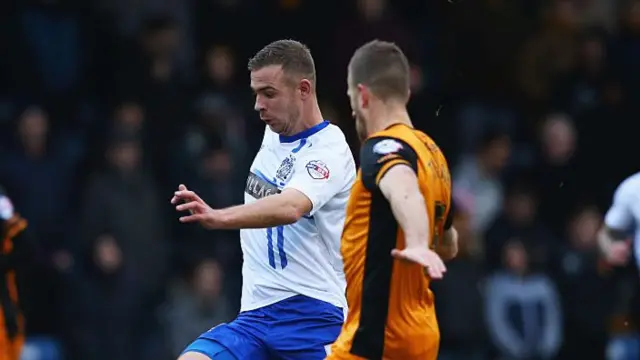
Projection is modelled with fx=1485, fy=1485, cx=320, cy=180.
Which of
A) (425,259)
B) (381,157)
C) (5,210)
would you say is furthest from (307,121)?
(5,210)

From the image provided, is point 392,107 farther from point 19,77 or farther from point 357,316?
point 19,77

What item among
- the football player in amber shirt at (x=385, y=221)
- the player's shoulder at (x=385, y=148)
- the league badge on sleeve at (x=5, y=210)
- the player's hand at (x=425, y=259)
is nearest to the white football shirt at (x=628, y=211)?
the football player in amber shirt at (x=385, y=221)

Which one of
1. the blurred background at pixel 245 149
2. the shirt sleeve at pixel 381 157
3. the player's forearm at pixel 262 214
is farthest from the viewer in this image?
the blurred background at pixel 245 149

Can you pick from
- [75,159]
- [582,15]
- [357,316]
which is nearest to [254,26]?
[75,159]

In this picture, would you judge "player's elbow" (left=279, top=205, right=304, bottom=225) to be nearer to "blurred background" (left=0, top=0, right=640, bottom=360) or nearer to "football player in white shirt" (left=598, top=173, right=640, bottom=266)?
"football player in white shirt" (left=598, top=173, right=640, bottom=266)

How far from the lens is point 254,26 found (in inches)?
584

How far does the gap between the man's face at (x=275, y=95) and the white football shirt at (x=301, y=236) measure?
16 centimetres

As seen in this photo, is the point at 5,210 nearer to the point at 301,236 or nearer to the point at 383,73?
the point at 301,236

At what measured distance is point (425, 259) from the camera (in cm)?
645

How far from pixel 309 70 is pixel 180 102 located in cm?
617

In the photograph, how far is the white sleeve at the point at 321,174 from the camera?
772 cm

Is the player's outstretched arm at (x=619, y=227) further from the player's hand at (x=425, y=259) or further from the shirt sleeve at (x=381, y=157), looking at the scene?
the player's hand at (x=425, y=259)

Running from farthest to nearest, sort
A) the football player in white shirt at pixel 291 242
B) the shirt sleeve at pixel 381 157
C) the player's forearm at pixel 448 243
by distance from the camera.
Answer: the football player in white shirt at pixel 291 242
the player's forearm at pixel 448 243
the shirt sleeve at pixel 381 157

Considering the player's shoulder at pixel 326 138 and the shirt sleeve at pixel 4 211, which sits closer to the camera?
the player's shoulder at pixel 326 138
